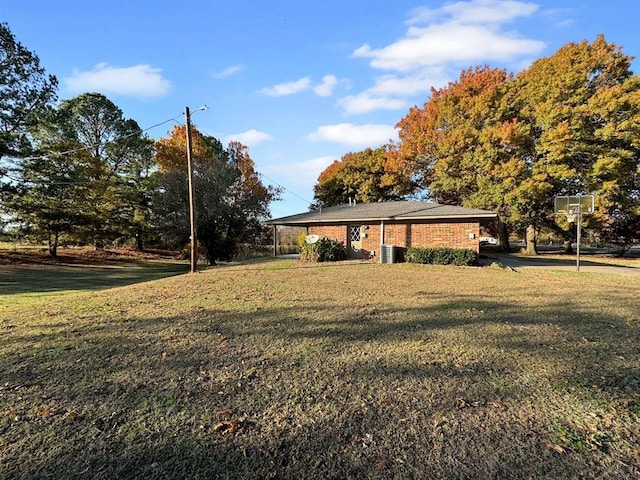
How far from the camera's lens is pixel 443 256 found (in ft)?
47.9

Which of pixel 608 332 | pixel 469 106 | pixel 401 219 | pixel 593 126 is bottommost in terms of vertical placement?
pixel 608 332

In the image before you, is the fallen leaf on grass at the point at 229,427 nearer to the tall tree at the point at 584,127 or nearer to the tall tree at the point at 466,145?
the tall tree at the point at 584,127

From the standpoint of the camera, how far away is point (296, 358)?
385cm

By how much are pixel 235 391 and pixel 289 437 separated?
87cm

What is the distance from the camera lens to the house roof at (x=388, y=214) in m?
15.3

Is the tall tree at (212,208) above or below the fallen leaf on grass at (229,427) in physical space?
above

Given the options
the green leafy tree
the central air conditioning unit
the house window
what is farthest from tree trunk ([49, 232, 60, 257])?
the central air conditioning unit

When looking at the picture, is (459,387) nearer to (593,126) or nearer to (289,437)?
(289,437)

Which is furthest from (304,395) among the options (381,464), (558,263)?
(558,263)

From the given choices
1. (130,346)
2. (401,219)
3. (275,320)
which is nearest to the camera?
(130,346)

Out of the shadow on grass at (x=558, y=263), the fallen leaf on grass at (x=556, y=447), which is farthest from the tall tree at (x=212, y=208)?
the fallen leaf on grass at (x=556, y=447)

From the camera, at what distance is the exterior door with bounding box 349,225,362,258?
18016 millimetres

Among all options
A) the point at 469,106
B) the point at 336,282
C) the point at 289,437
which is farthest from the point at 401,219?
the point at 289,437

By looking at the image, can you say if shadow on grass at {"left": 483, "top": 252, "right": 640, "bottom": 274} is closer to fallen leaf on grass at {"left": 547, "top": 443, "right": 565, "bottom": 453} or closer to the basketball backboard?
the basketball backboard
